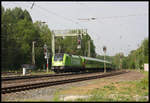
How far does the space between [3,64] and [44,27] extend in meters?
25.9

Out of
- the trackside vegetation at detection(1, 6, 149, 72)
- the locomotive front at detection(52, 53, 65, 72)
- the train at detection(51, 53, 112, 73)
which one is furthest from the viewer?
the trackside vegetation at detection(1, 6, 149, 72)

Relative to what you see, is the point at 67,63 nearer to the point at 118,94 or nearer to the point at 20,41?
the point at 20,41

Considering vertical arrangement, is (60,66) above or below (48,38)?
below

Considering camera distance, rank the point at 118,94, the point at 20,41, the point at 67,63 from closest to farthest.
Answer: the point at 118,94
the point at 67,63
the point at 20,41

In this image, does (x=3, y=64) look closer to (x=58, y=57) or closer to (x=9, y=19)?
(x=9, y=19)

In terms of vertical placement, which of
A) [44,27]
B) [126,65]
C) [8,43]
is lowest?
[126,65]

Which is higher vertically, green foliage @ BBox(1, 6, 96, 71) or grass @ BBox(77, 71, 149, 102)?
green foliage @ BBox(1, 6, 96, 71)

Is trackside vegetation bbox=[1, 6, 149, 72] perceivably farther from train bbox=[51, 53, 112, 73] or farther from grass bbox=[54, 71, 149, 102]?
grass bbox=[54, 71, 149, 102]

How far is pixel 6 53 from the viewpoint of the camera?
5319 centimetres

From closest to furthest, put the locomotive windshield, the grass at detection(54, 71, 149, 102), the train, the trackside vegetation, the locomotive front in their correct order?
the grass at detection(54, 71, 149, 102), the locomotive front, the train, the locomotive windshield, the trackside vegetation

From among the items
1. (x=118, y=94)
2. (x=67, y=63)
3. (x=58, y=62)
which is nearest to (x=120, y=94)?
(x=118, y=94)

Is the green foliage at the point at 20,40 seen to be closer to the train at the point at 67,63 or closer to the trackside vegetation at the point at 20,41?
the trackside vegetation at the point at 20,41

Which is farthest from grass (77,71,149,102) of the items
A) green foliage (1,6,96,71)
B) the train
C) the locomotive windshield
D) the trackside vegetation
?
green foliage (1,6,96,71)

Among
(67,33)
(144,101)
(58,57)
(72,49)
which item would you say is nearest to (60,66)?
(58,57)
